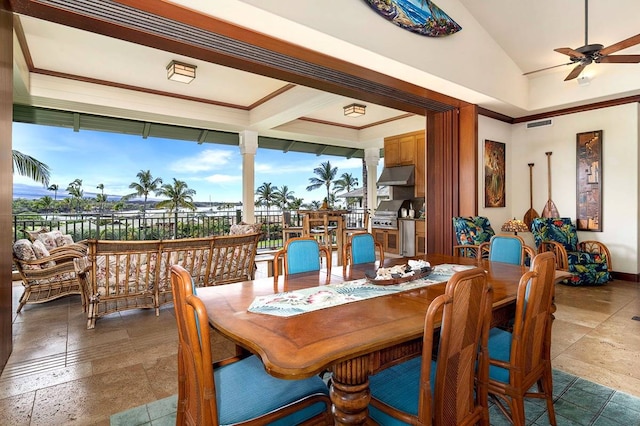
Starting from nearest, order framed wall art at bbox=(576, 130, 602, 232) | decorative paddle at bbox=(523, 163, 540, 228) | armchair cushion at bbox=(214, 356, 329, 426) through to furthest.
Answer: armchair cushion at bbox=(214, 356, 329, 426), framed wall art at bbox=(576, 130, 602, 232), decorative paddle at bbox=(523, 163, 540, 228)

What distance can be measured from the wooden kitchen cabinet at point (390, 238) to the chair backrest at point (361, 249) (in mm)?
4602

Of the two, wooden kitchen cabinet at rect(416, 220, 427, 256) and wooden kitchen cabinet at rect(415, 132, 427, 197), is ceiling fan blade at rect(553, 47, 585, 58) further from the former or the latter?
wooden kitchen cabinet at rect(416, 220, 427, 256)

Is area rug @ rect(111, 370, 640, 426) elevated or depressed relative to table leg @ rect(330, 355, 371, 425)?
depressed

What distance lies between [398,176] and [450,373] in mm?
6614

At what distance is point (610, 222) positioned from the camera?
17.2 feet

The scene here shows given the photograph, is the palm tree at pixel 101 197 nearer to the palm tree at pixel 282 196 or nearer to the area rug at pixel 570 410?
the palm tree at pixel 282 196

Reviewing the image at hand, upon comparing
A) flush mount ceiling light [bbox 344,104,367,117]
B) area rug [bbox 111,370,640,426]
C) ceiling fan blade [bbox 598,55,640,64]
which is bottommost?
area rug [bbox 111,370,640,426]

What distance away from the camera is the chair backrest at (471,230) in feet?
15.5

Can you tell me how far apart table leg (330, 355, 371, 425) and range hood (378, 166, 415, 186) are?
21.2 feet

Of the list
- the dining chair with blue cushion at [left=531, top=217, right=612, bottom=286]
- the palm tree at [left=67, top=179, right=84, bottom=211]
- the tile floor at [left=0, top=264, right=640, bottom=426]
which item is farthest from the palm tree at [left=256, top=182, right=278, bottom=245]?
the dining chair with blue cushion at [left=531, top=217, right=612, bottom=286]

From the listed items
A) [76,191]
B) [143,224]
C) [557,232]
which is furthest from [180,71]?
[76,191]

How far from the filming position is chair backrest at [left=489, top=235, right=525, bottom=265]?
2855mm

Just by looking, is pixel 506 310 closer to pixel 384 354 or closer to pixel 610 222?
pixel 384 354

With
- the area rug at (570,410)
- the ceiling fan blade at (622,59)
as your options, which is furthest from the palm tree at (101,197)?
the ceiling fan blade at (622,59)
